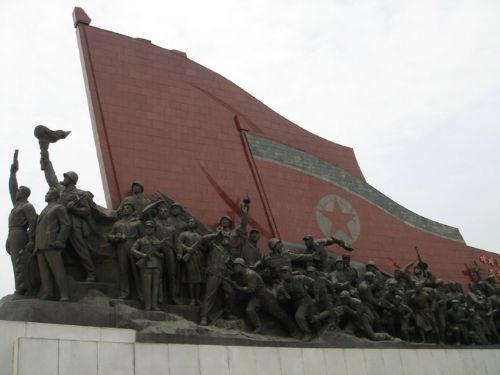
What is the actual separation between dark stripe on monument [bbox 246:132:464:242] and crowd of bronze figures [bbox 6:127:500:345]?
179 cm

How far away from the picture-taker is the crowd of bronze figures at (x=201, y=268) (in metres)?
8.21


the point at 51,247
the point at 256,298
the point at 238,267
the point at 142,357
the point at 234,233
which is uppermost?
the point at 234,233

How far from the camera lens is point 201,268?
358 inches

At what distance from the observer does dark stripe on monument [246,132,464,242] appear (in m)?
11.7

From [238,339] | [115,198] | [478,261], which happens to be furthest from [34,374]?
[478,261]

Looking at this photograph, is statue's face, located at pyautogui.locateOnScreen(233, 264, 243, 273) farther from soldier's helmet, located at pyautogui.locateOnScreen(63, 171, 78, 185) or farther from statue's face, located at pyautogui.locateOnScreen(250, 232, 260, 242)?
soldier's helmet, located at pyautogui.locateOnScreen(63, 171, 78, 185)

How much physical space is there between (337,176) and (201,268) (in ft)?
14.3

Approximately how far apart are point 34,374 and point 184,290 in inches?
112

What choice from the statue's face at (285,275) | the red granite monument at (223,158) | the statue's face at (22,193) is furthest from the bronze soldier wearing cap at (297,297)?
the statue's face at (22,193)

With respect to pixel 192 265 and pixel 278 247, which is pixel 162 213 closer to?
pixel 192 265

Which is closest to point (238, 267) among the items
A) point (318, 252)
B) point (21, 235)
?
point (318, 252)

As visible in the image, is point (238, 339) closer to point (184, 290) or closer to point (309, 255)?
point (184, 290)

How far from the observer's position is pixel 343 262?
34.7ft

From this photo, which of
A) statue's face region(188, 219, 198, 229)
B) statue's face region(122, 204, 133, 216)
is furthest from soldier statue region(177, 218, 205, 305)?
statue's face region(122, 204, 133, 216)
